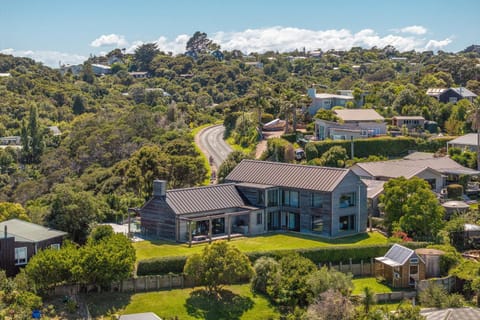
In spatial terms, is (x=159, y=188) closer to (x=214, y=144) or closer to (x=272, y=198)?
(x=272, y=198)

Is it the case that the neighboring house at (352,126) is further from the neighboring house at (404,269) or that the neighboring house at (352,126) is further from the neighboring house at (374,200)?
the neighboring house at (404,269)

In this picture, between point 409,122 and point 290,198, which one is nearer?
point 290,198

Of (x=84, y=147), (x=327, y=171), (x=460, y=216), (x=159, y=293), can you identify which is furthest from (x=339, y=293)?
(x=84, y=147)

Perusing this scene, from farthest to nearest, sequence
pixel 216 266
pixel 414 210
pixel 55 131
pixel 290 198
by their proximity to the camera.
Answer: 1. pixel 55 131
2. pixel 290 198
3. pixel 414 210
4. pixel 216 266

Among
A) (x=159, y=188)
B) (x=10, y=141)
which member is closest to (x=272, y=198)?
(x=159, y=188)

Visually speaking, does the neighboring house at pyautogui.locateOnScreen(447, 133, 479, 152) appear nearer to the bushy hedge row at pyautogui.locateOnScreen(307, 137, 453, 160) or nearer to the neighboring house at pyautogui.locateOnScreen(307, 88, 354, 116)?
the bushy hedge row at pyautogui.locateOnScreen(307, 137, 453, 160)
